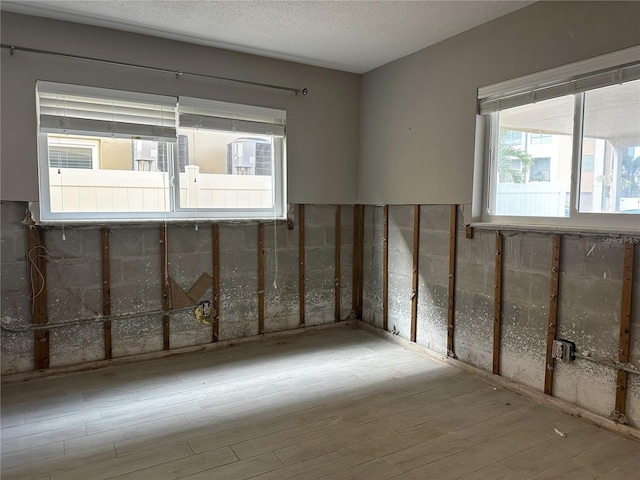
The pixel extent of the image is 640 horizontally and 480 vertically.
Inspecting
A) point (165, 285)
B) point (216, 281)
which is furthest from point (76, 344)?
point (216, 281)

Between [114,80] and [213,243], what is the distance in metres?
1.50

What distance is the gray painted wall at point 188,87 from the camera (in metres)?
3.05

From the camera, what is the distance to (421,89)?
3.74m

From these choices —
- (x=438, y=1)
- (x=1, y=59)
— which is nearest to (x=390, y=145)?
(x=438, y=1)

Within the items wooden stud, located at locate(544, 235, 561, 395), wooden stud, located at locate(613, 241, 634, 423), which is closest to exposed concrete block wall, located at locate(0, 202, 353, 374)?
wooden stud, located at locate(544, 235, 561, 395)

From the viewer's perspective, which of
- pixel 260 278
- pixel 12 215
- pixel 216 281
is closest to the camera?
pixel 12 215

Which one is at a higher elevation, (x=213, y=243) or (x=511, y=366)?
(x=213, y=243)

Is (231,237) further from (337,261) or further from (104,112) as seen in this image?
(104,112)

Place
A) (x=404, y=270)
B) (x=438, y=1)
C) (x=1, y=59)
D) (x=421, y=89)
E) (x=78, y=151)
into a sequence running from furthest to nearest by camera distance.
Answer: (x=404, y=270) → (x=421, y=89) → (x=78, y=151) → (x=1, y=59) → (x=438, y=1)

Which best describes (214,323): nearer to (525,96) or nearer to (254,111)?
(254,111)

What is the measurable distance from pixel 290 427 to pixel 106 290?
189cm

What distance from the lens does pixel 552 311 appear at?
2814 mm

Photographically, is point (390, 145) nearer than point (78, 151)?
No

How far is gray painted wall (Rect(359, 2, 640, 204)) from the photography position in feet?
8.50
